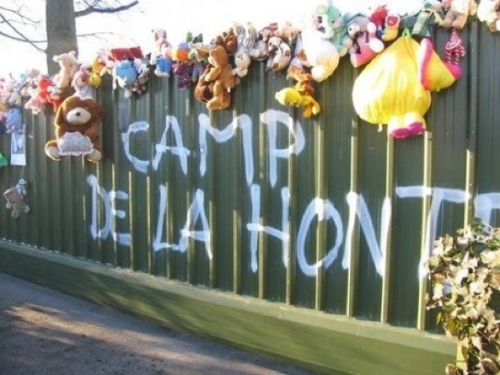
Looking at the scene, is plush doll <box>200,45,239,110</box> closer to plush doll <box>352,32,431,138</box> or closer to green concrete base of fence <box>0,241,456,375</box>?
plush doll <box>352,32,431,138</box>

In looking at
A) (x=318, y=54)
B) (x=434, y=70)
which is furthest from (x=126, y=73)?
(x=434, y=70)

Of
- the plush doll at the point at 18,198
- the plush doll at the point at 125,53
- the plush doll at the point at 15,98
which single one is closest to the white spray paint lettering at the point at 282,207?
the plush doll at the point at 125,53

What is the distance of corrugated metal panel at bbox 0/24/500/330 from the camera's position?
3703mm

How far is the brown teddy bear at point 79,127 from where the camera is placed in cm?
594

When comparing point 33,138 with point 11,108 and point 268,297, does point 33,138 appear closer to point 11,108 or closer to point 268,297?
point 11,108

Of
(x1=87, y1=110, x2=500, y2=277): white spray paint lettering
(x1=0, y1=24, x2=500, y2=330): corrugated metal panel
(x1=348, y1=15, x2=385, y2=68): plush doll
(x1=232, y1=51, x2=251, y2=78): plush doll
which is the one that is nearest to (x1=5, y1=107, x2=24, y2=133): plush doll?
(x1=0, y1=24, x2=500, y2=330): corrugated metal panel

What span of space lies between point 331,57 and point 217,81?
1.11 meters

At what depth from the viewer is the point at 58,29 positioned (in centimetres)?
1071

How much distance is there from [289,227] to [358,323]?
2.90 ft

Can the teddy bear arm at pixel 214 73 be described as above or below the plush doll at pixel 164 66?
below

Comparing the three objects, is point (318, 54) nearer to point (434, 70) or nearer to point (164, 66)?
point (434, 70)

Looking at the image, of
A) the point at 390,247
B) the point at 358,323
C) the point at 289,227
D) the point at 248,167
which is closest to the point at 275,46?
the point at 248,167

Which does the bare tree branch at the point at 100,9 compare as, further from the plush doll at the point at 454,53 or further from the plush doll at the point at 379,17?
the plush doll at the point at 454,53

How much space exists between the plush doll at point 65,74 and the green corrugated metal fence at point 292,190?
0.47 meters
